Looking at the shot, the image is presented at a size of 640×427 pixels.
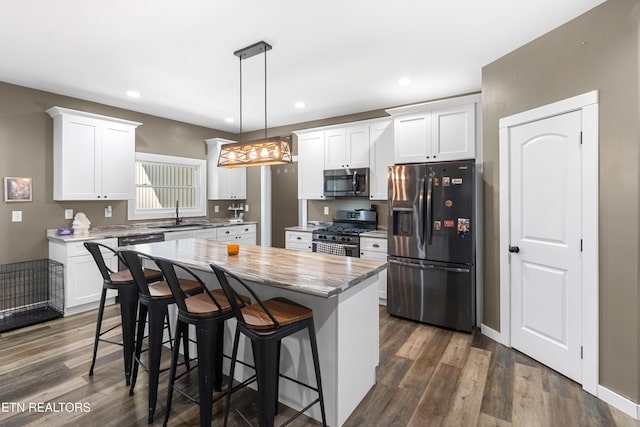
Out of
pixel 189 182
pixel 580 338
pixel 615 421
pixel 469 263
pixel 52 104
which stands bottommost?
pixel 615 421

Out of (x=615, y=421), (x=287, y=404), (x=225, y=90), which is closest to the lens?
(x=615, y=421)

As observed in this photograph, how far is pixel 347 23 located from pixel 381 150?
209 centimetres

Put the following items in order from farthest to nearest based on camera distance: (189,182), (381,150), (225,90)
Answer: (189,182)
(381,150)
(225,90)

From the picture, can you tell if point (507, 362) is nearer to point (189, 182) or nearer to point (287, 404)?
point (287, 404)

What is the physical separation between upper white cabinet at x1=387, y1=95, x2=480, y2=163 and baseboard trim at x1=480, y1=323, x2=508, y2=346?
6.05ft

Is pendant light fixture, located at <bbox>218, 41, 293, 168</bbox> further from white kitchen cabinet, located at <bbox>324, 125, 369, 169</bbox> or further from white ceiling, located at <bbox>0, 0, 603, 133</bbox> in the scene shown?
white kitchen cabinet, located at <bbox>324, 125, 369, 169</bbox>

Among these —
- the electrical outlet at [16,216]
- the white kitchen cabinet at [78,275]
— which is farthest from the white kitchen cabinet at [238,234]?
the electrical outlet at [16,216]

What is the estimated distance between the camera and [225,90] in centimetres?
398

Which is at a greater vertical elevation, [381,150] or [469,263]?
[381,150]

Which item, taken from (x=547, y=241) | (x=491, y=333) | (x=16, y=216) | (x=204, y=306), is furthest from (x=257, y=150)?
(x=16, y=216)

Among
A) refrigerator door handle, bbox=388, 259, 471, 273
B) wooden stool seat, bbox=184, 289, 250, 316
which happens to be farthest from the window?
refrigerator door handle, bbox=388, 259, 471, 273

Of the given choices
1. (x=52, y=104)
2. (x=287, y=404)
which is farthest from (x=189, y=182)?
(x=287, y=404)

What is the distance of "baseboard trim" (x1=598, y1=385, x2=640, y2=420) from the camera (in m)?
2.02

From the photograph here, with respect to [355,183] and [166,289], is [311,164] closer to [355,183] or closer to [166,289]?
[355,183]
